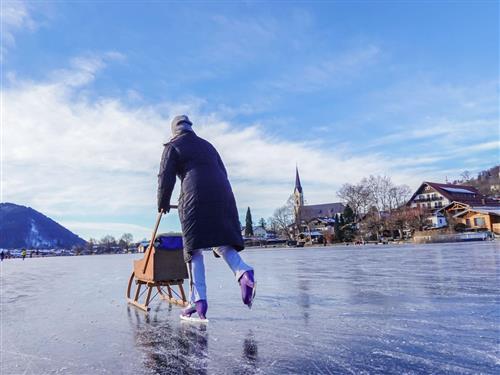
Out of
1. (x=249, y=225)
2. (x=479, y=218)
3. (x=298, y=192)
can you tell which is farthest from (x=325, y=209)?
(x=479, y=218)

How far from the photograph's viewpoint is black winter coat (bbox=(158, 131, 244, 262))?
3.57 m

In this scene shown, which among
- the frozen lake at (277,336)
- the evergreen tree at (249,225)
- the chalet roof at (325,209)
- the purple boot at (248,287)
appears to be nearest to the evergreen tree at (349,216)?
the chalet roof at (325,209)

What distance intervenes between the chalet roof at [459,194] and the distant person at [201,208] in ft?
246

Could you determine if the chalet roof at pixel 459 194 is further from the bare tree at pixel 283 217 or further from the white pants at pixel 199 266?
the white pants at pixel 199 266

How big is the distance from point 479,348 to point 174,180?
276cm

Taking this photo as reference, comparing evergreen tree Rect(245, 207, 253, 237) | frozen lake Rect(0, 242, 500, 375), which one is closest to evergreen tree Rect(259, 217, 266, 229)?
evergreen tree Rect(245, 207, 253, 237)

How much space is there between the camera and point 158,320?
4012 millimetres

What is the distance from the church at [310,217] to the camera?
92.4 metres

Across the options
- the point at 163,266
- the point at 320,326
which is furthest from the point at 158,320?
the point at 320,326

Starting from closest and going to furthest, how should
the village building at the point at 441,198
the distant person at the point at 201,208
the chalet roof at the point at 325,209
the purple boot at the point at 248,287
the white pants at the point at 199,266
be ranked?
the purple boot at the point at 248,287 < the distant person at the point at 201,208 < the white pants at the point at 199,266 < the village building at the point at 441,198 < the chalet roof at the point at 325,209

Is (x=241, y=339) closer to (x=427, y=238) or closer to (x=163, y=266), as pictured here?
(x=163, y=266)

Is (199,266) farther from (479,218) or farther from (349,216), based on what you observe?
(349,216)

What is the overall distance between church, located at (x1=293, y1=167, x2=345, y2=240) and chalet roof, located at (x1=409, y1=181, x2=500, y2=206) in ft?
76.7

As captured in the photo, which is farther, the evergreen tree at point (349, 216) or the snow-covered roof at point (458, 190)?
the snow-covered roof at point (458, 190)
